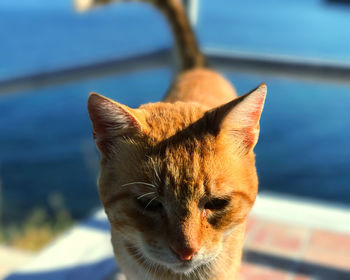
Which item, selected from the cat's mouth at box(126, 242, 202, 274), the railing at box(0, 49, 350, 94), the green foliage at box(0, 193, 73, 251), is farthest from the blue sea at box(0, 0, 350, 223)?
the cat's mouth at box(126, 242, 202, 274)

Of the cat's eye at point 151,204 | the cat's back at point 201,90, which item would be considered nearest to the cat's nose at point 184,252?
the cat's eye at point 151,204

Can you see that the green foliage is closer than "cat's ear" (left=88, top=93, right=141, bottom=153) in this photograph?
No

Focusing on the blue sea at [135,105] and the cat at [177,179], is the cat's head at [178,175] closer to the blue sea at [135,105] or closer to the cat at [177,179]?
the cat at [177,179]

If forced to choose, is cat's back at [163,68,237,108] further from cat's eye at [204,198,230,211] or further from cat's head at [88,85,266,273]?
cat's eye at [204,198,230,211]

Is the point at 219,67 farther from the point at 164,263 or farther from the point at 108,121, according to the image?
the point at 164,263

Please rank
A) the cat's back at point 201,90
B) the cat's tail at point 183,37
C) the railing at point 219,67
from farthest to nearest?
the cat's tail at point 183,37, the railing at point 219,67, the cat's back at point 201,90

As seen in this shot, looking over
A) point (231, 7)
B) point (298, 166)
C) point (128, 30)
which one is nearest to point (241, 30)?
point (231, 7)

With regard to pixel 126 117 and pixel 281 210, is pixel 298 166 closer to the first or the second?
pixel 281 210

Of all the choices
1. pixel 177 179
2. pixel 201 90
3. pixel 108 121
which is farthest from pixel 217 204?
pixel 201 90
